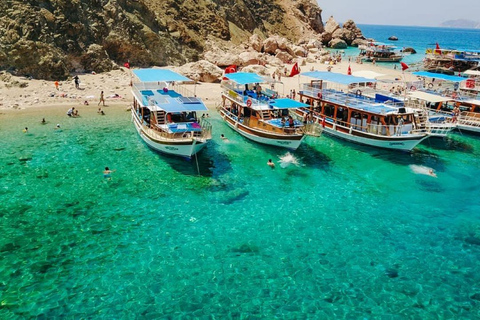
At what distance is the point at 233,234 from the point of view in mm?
19203

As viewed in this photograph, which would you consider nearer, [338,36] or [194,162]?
[194,162]

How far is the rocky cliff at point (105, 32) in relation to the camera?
44750mm

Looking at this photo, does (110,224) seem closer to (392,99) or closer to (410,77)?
(392,99)

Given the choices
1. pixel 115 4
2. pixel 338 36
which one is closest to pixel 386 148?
pixel 115 4

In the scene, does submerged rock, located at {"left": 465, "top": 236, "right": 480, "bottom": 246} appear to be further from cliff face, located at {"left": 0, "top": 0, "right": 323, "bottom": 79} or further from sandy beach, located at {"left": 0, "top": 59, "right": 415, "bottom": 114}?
cliff face, located at {"left": 0, "top": 0, "right": 323, "bottom": 79}

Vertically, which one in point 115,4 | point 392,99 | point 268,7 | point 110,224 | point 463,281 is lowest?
point 463,281

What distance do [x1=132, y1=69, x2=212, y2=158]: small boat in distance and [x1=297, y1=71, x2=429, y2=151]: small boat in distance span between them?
1414 cm

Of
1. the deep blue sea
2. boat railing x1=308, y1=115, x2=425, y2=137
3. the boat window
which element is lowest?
the deep blue sea

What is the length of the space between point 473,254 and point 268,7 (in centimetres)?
10012

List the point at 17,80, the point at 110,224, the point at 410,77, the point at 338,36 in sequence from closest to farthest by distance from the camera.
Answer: the point at 110,224, the point at 17,80, the point at 410,77, the point at 338,36

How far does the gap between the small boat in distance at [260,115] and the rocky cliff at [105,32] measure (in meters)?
24.2

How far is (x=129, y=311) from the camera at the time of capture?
14.0 m

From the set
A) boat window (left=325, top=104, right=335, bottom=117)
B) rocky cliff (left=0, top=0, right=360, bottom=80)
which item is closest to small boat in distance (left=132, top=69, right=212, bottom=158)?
boat window (left=325, top=104, right=335, bottom=117)

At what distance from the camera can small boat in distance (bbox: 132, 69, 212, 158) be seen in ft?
88.7
